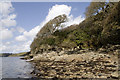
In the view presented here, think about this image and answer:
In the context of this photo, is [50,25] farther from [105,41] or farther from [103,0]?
[105,41]

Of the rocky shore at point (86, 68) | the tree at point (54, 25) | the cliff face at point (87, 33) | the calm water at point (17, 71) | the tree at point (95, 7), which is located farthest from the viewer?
the tree at point (54, 25)

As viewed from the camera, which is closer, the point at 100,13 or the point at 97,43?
the point at 97,43

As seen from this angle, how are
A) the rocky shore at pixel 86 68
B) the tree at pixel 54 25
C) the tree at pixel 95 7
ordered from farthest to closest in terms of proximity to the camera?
the tree at pixel 54 25 → the tree at pixel 95 7 → the rocky shore at pixel 86 68

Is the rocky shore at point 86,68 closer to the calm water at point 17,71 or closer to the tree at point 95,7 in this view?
the calm water at point 17,71

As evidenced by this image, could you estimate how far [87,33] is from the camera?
91.2ft

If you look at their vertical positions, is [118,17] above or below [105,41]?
above

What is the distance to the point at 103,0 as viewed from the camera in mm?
24938

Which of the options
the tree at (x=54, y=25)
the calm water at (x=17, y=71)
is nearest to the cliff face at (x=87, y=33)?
the tree at (x=54, y=25)

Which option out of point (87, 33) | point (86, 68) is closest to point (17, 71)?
point (86, 68)

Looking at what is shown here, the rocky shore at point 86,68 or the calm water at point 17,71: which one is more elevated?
the rocky shore at point 86,68

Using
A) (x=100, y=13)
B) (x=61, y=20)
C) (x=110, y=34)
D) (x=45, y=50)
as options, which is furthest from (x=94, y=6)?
(x=45, y=50)

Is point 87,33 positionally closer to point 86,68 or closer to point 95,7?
point 95,7

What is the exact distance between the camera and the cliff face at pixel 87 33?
1865 centimetres

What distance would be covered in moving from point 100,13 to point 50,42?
1868 cm
